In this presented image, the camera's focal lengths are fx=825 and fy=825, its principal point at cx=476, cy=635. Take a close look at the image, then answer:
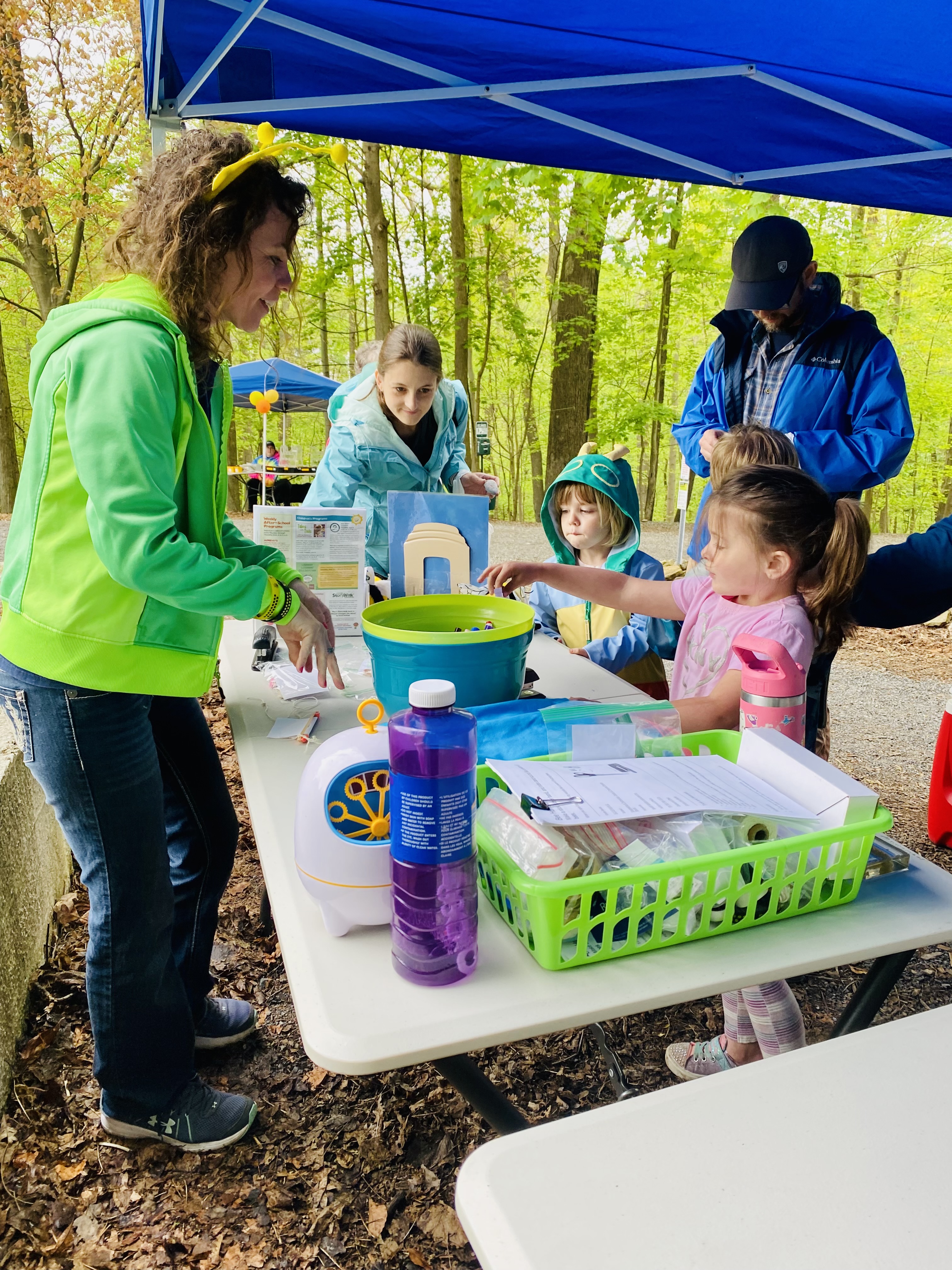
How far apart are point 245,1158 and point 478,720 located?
1.12 metres

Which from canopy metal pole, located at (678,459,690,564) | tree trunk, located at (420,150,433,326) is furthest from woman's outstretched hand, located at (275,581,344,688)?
tree trunk, located at (420,150,433,326)

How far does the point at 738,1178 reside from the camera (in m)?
0.65

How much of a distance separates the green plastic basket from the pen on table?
62cm

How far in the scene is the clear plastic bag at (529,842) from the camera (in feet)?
2.83

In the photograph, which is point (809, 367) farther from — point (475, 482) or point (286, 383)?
point (286, 383)

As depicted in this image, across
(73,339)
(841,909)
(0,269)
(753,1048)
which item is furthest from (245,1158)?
(0,269)

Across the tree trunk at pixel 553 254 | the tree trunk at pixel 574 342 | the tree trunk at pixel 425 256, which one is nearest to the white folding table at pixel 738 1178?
the tree trunk at pixel 574 342

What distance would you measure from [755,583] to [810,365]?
4.01ft

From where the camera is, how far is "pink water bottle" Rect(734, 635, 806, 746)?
1180 mm

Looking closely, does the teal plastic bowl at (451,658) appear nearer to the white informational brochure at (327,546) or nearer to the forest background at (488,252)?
the white informational brochure at (327,546)

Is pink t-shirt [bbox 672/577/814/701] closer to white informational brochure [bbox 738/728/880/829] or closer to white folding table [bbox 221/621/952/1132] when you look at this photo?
white informational brochure [bbox 738/728/880/829]

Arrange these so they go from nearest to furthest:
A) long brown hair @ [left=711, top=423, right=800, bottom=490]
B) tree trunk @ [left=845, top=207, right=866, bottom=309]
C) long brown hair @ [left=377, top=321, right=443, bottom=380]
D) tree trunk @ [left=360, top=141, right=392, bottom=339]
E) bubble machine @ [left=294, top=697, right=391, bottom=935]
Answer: bubble machine @ [left=294, top=697, right=391, bottom=935]
long brown hair @ [left=711, top=423, right=800, bottom=490]
long brown hair @ [left=377, top=321, right=443, bottom=380]
tree trunk @ [left=360, top=141, right=392, bottom=339]
tree trunk @ [left=845, top=207, right=866, bottom=309]

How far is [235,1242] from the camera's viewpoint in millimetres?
1503

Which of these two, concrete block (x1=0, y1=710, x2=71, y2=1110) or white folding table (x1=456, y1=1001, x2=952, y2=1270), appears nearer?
white folding table (x1=456, y1=1001, x2=952, y2=1270)
